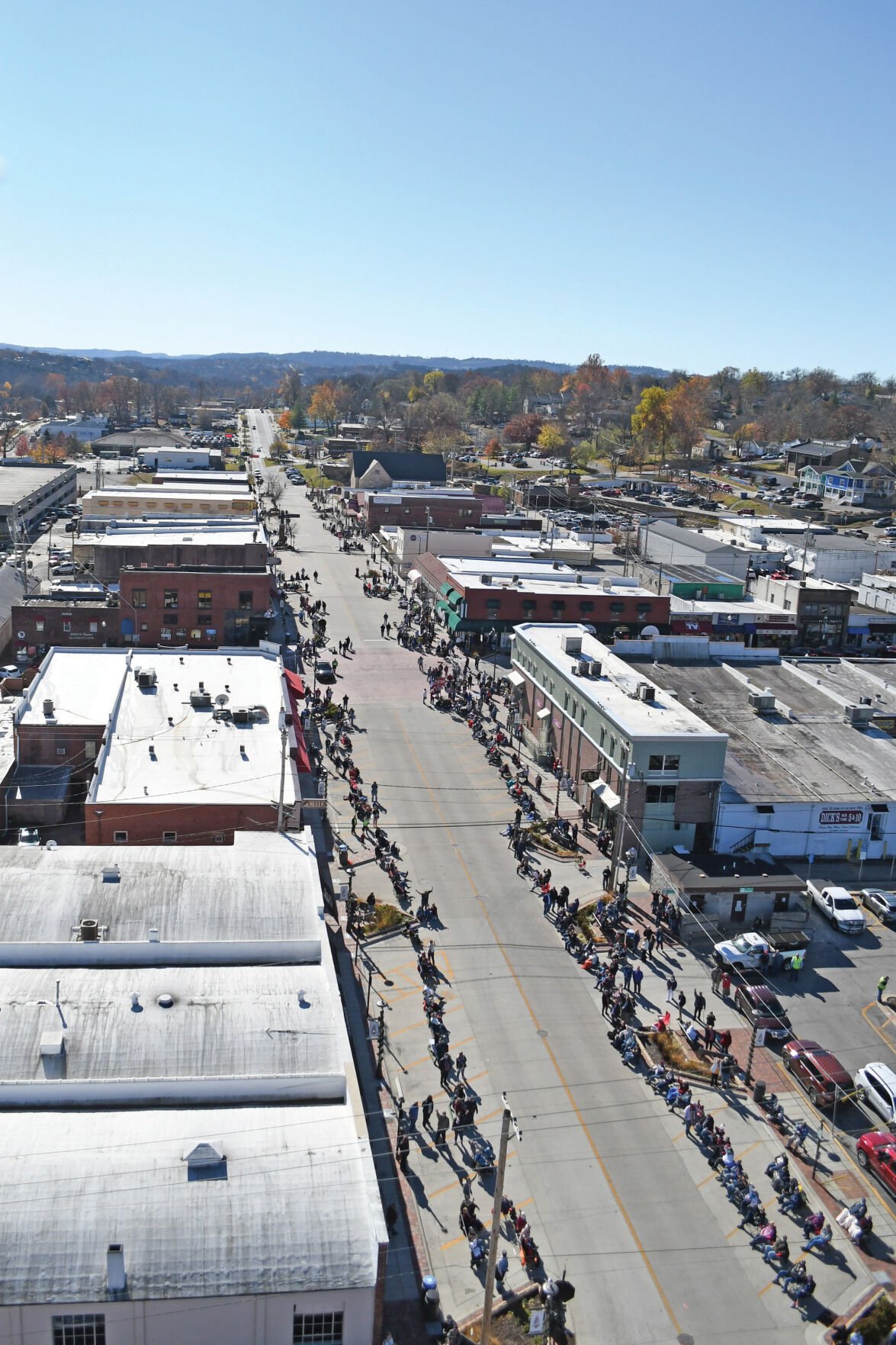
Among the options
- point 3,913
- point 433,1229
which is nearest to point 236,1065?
point 433,1229

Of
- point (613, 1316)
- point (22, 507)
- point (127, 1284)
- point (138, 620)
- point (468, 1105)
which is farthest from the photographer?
point (22, 507)

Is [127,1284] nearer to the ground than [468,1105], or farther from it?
farther from it

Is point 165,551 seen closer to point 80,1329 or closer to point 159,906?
point 159,906

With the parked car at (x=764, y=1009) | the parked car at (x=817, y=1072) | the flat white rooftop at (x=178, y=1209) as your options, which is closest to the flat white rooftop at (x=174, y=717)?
the parked car at (x=764, y=1009)

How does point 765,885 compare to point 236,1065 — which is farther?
point 765,885

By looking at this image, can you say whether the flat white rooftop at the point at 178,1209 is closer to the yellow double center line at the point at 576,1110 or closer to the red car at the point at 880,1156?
the yellow double center line at the point at 576,1110

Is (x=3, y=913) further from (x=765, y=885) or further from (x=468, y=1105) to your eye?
(x=765, y=885)
